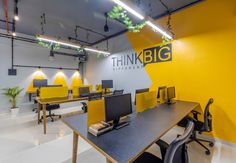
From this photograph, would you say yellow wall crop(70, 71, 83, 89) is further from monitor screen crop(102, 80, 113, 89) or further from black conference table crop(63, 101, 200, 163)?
black conference table crop(63, 101, 200, 163)

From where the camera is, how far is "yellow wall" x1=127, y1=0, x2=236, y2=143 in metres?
2.71

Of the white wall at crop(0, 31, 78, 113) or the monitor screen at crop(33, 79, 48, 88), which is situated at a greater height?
the white wall at crop(0, 31, 78, 113)

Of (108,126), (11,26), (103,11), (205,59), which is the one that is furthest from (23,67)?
(205,59)

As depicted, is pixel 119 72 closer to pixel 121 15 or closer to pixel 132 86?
pixel 132 86

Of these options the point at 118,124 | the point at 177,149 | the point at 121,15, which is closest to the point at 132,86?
the point at 121,15

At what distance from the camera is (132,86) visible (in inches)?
185

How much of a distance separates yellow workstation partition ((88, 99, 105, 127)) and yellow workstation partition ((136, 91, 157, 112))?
87 cm

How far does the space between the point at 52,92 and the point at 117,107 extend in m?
3.02

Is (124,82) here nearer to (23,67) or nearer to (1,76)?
(23,67)

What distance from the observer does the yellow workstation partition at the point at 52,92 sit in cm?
374

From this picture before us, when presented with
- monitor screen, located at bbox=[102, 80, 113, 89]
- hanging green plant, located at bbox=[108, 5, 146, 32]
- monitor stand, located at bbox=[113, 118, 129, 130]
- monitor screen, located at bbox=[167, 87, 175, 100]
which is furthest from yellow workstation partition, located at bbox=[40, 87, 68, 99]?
monitor screen, located at bbox=[167, 87, 175, 100]

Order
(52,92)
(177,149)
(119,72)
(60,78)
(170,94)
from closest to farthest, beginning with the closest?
1. (177,149)
2. (170,94)
3. (52,92)
4. (119,72)
5. (60,78)

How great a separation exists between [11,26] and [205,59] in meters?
6.41

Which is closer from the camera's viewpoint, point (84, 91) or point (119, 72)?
point (84, 91)
